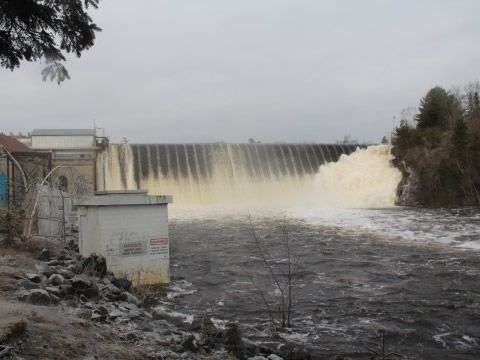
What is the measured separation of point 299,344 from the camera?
23.5 feet

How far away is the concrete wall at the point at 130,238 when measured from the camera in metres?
9.99

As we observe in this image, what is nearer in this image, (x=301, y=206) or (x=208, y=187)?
(x=301, y=206)

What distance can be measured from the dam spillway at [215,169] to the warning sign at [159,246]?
24411 mm

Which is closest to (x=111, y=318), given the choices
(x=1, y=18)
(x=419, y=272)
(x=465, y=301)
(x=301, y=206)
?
(x=1, y=18)

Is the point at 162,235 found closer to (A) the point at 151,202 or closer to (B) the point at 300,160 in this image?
(A) the point at 151,202

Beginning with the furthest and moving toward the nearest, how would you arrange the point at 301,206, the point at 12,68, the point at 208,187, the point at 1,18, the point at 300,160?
the point at 300,160 → the point at 208,187 → the point at 301,206 → the point at 12,68 → the point at 1,18

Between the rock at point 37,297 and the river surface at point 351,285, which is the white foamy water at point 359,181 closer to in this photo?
the river surface at point 351,285

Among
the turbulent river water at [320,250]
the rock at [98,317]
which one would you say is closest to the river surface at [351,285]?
the turbulent river water at [320,250]

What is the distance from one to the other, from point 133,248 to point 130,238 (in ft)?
0.74

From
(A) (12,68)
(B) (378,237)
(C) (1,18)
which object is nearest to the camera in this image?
(C) (1,18)

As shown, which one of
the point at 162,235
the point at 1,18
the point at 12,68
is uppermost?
the point at 1,18

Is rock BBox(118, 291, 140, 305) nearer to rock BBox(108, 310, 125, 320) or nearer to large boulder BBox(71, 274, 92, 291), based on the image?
large boulder BBox(71, 274, 92, 291)

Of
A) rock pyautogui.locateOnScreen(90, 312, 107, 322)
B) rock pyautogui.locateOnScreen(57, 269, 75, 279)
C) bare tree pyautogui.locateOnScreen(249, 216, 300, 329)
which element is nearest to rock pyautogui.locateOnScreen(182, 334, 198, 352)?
rock pyautogui.locateOnScreen(90, 312, 107, 322)

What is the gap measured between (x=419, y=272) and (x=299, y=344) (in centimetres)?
600
